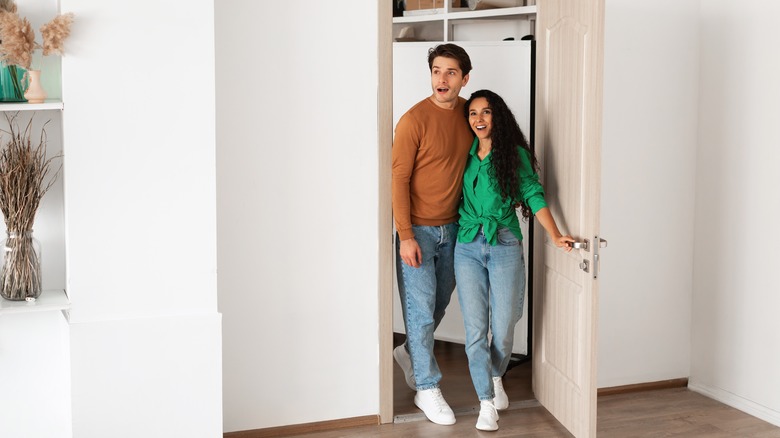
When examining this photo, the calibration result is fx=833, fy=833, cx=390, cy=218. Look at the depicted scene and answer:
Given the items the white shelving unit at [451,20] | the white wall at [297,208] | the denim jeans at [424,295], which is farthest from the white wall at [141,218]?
the white shelving unit at [451,20]

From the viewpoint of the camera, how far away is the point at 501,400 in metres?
3.71

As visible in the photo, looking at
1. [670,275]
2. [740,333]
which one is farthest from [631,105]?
[740,333]

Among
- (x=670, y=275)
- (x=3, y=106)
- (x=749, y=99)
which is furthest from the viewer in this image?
(x=670, y=275)

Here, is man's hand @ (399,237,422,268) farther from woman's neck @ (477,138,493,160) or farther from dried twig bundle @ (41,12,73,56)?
dried twig bundle @ (41,12,73,56)

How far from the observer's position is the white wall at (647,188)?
12.5ft

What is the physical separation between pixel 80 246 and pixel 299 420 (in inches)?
47.6

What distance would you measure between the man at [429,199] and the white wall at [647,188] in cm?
77

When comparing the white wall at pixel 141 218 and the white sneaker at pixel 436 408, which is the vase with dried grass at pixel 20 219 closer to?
the white wall at pixel 141 218

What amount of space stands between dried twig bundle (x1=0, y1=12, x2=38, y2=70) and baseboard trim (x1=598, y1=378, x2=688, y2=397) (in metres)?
2.83

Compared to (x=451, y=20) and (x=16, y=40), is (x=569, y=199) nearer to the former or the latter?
(x=451, y=20)

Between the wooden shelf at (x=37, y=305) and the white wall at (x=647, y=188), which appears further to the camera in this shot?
the white wall at (x=647, y=188)

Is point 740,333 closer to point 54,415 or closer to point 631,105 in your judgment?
point 631,105

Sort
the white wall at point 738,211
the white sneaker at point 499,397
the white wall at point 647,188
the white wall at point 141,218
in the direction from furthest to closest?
A: the white wall at point 647,188 < the white sneaker at point 499,397 < the white wall at point 738,211 < the white wall at point 141,218

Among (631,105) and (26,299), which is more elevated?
(631,105)
